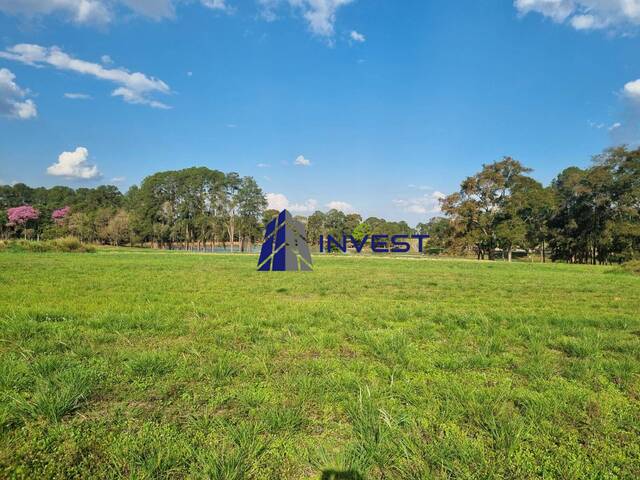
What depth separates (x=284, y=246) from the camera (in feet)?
61.1

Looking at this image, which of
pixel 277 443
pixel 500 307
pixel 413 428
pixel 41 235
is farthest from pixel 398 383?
pixel 41 235

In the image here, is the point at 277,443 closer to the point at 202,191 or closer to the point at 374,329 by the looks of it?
the point at 374,329

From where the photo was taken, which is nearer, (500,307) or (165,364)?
(165,364)

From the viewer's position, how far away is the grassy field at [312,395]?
2275 mm

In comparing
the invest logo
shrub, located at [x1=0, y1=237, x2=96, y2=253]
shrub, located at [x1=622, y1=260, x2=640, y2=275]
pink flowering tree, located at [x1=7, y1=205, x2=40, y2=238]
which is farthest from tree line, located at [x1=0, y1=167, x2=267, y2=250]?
shrub, located at [x1=622, y1=260, x2=640, y2=275]

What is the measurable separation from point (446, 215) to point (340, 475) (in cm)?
5241

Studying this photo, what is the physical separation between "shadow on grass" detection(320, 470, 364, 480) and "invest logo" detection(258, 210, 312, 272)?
1619 centimetres

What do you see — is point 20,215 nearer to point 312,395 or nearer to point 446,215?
point 446,215

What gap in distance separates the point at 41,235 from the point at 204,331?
336 feet

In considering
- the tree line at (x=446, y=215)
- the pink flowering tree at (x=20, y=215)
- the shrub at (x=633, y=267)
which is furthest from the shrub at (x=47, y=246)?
the pink flowering tree at (x=20, y=215)

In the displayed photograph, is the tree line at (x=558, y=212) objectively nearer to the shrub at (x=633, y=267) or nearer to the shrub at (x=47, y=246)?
the shrub at (x=633, y=267)

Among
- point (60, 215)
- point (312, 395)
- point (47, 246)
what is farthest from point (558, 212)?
point (60, 215)

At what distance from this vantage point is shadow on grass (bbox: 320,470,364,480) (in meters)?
2.16

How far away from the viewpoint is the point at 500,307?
8203mm
